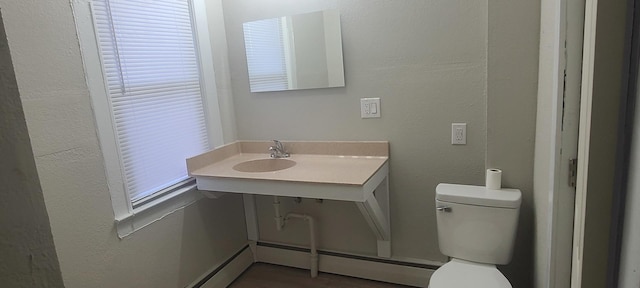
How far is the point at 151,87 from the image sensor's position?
1930 millimetres

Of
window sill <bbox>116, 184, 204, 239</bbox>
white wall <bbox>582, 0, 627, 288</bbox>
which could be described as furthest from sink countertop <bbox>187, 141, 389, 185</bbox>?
white wall <bbox>582, 0, 627, 288</bbox>

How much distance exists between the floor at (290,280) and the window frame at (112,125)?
73 cm

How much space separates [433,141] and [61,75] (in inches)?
72.7

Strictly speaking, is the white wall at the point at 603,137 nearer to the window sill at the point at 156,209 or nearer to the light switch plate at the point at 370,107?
the light switch plate at the point at 370,107

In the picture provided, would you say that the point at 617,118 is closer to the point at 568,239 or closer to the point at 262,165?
the point at 568,239

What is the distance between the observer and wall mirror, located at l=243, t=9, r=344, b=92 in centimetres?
215

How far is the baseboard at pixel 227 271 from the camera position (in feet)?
7.54

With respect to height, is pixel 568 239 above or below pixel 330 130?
below

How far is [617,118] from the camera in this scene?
0.66m

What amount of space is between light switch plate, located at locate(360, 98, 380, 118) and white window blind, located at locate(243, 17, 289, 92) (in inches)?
20.7

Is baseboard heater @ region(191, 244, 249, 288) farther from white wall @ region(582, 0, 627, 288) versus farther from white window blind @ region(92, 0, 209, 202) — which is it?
white wall @ region(582, 0, 627, 288)

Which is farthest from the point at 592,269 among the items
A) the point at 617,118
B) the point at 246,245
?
the point at 246,245

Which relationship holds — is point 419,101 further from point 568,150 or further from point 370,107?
point 568,150

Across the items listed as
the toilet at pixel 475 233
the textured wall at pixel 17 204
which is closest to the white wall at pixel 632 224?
the textured wall at pixel 17 204
